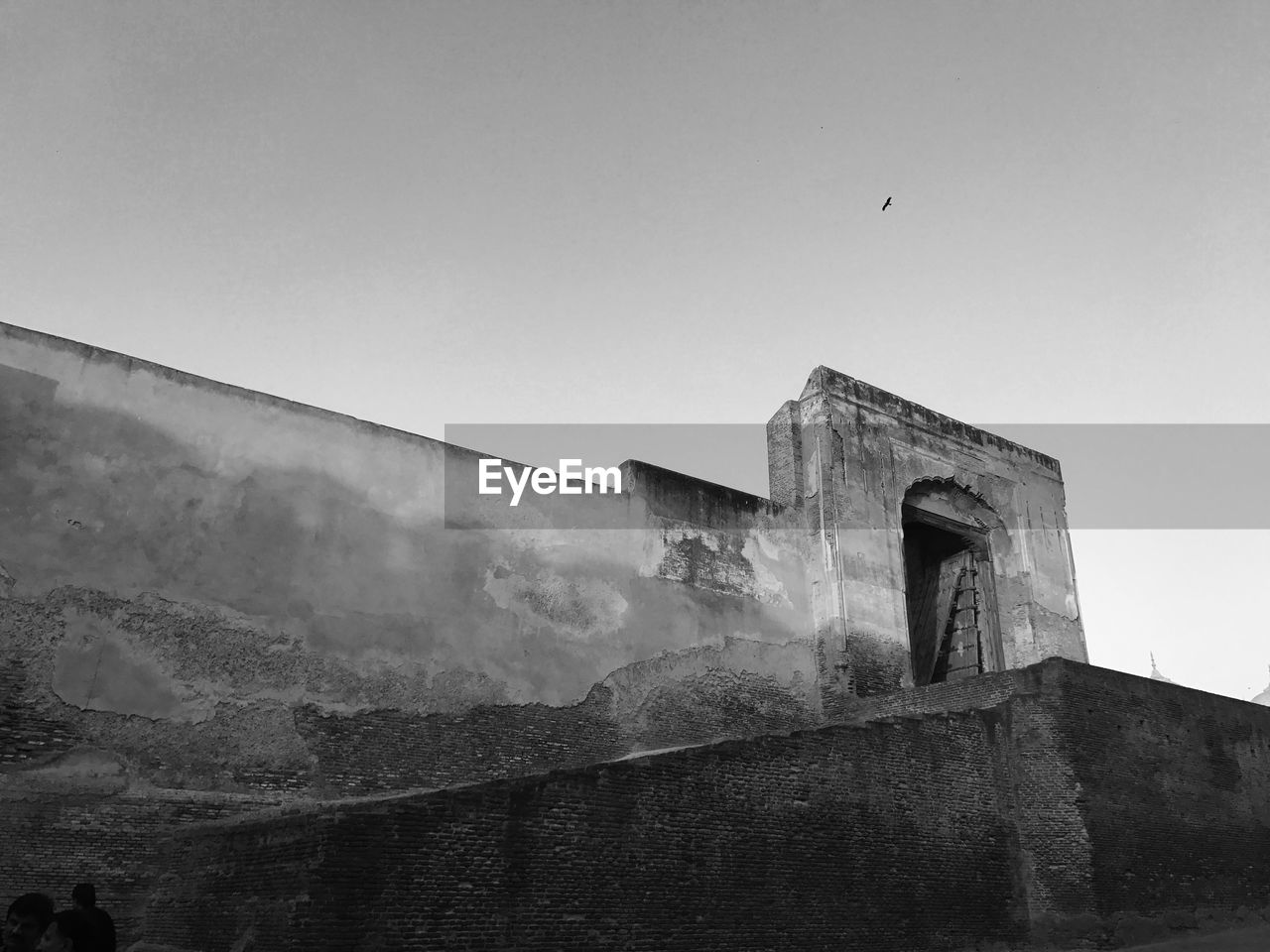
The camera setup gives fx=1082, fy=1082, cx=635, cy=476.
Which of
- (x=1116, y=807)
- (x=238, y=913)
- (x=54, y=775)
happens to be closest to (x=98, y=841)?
(x=54, y=775)

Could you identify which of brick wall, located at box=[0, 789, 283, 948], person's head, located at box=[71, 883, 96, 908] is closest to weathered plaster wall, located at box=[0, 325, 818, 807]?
brick wall, located at box=[0, 789, 283, 948]

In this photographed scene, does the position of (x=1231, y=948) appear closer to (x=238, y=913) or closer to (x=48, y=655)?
(x=238, y=913)

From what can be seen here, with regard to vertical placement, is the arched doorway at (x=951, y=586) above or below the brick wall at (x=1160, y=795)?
above

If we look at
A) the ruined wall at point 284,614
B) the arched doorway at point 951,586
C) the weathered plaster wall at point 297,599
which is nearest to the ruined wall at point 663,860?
the ruined wall at point 284,614

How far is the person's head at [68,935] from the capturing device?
3639 millimetres

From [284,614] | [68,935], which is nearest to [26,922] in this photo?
[68,935]

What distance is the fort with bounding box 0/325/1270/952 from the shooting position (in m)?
6.86

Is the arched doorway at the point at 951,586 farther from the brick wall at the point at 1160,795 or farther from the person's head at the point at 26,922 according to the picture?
the person's head at the point at 26,922

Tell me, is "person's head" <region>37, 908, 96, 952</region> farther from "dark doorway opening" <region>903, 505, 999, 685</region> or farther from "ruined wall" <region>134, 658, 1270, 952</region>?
"dark doorway opening" <region>903, 505, 999, 685</region>

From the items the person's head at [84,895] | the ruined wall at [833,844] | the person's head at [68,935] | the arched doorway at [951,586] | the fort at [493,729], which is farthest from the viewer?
the arched doorway at [951,586]

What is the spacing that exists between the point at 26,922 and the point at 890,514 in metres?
12.0

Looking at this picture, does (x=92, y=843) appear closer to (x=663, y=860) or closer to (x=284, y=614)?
(x=284, y=614)

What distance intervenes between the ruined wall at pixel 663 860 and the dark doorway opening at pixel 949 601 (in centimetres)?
561

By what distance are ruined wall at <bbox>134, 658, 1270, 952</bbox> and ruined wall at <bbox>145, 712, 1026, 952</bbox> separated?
1 cm
